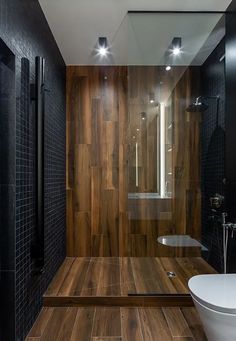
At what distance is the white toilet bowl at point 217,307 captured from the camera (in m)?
1.45

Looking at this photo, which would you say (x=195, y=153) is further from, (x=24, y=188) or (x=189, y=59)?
(x=24, y=188)

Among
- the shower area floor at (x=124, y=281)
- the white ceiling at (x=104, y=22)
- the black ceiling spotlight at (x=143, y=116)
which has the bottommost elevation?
the shower area floor at (x=124, y=281)

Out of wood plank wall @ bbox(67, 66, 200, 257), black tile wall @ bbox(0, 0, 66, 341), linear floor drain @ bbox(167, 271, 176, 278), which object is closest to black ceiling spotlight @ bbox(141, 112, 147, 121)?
wood plank wall @ bbox(67, 66, 200, 257)

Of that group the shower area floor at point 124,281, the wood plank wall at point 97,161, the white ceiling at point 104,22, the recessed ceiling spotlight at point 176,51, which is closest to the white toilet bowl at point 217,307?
the shower area floor at point 124,281

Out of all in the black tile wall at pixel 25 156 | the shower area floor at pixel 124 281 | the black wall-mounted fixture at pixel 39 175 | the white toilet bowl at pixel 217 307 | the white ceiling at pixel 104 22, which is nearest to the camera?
the white toilet bowl at pixel 217 307

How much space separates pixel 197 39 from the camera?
9.15 ft

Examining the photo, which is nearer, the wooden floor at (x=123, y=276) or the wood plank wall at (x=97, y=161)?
the wooden floor at (x=123, y=276)

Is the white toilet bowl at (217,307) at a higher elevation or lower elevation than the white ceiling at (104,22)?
lower

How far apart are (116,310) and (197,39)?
2796 mm

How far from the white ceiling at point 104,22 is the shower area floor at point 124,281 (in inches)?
91.3

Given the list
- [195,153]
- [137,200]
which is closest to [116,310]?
[137,200]

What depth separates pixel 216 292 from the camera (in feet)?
5.27

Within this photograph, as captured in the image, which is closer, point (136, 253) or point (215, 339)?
point (215, 339)

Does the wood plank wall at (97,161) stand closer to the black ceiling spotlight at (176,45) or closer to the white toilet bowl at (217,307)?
the black ceiling spotlight at (176,45)
